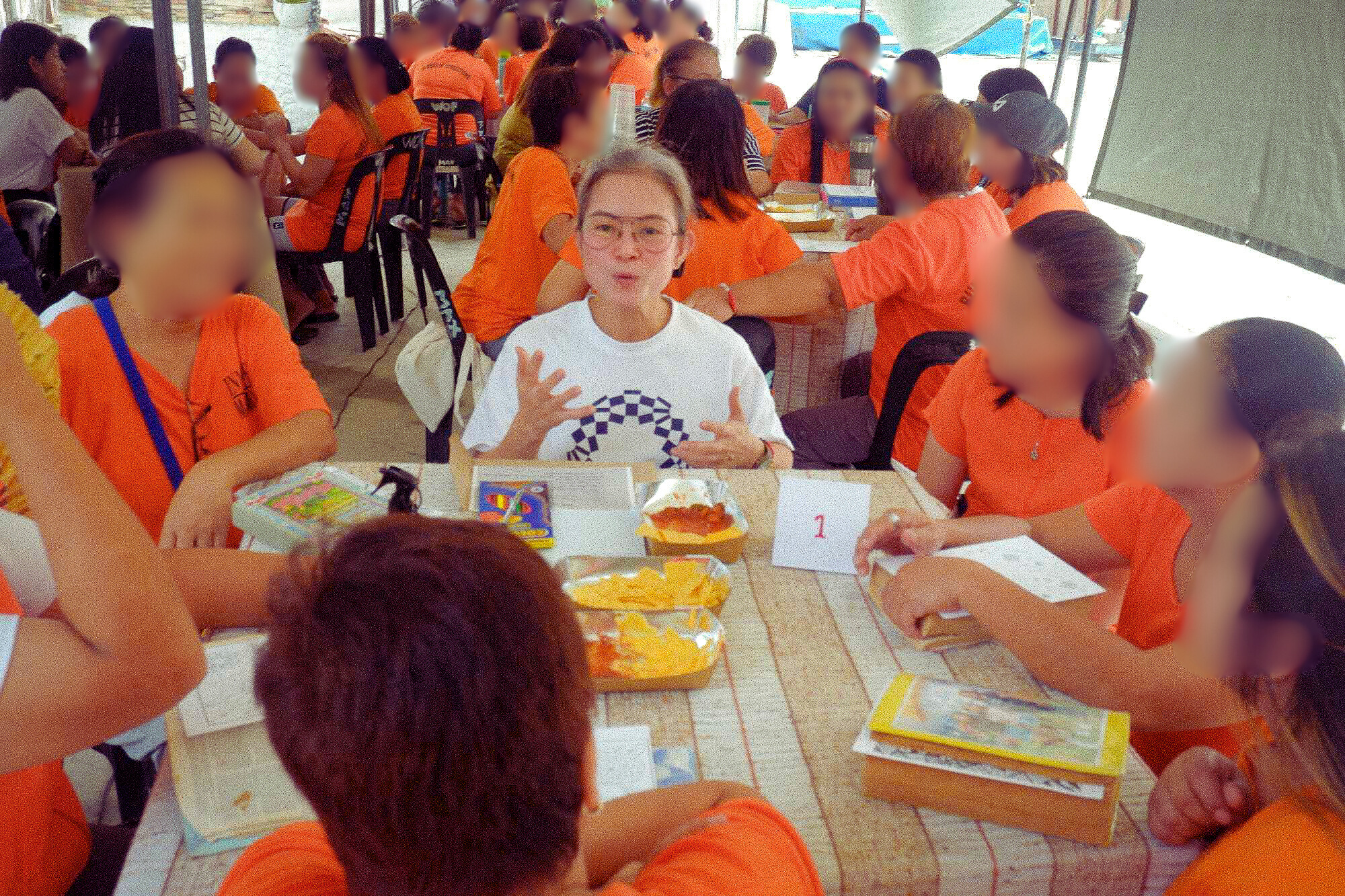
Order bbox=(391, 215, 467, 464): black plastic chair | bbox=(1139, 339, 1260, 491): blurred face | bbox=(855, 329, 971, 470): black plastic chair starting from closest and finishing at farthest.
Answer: bbox=(1139, 339, 1260, 491): blurred face, bbox=(855, 329, 971, 470): black plastic chair, bbox=(391, 215, 467, 464): black plastic chair

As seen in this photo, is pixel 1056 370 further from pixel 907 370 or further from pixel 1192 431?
pixel 907 370

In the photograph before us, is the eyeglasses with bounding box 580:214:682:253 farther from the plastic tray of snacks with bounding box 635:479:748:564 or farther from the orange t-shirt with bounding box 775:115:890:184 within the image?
the orange t-shirt with bounding box 775:115:890:184

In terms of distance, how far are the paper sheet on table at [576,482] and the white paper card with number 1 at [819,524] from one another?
28cm

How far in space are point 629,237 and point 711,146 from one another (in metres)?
1.28

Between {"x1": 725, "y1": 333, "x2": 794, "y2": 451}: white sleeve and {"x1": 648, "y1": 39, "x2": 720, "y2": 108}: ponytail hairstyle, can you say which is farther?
{"x1": 648, "y1": 39, "x2": 720, "y2": 108}: ponytail hairstyle

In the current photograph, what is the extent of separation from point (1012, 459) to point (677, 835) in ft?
4.70

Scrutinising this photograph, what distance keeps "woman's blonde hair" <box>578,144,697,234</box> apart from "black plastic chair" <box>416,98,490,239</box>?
13.1 feet

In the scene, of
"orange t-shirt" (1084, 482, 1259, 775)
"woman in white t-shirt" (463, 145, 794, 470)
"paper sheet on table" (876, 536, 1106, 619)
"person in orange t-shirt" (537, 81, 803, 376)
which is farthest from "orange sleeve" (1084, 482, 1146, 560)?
"person in orange t-shirt" (537, 81, 803, 376)

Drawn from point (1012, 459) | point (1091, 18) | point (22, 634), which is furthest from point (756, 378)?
point (1091, 18)

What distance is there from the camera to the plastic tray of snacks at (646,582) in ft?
4.77

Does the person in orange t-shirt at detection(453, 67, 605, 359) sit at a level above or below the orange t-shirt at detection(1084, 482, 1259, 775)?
above

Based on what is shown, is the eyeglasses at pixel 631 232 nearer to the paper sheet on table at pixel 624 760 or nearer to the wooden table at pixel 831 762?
the wooden table at pixel 831 762

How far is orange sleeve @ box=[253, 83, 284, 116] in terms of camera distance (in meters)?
6.22

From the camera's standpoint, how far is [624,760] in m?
1.17
